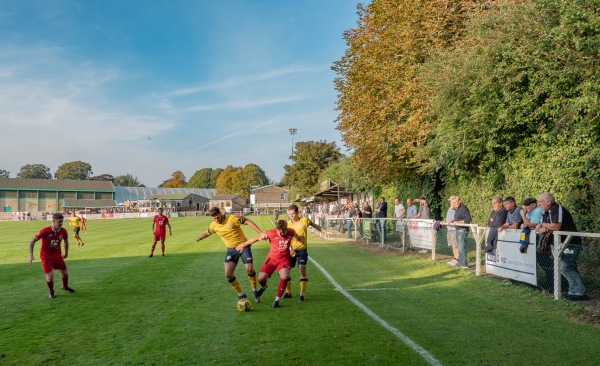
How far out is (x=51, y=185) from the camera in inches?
4272

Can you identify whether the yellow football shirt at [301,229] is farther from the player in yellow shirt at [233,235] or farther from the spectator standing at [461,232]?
the spectator standing at [461,232]

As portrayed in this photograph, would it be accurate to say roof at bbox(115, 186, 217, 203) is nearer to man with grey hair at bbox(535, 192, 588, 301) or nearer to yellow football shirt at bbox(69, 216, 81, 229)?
yellow football shirt at bbox(69, 216, 81, 229)

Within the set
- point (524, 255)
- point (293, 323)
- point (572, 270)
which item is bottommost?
point (293, 323)

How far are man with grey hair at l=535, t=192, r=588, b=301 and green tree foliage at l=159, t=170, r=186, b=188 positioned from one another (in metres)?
170

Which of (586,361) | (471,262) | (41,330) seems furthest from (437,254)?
(41,330)

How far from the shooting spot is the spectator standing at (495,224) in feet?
35.3

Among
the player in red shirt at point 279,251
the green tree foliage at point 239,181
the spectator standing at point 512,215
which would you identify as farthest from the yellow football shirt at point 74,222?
the green tree foliage at point 239,181

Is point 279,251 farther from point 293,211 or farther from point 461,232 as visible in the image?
point 461,232

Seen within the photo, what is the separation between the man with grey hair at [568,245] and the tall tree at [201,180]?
166874 mm

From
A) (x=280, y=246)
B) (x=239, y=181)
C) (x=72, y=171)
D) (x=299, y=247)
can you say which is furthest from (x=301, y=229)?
(x=72, y=171)

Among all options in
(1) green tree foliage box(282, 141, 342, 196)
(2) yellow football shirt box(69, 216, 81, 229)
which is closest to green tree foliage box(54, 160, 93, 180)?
(1) green tree foliage box(282, 141, 342, 196)

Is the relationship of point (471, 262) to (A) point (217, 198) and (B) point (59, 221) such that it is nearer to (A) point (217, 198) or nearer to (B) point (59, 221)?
(B) point (59, 221)

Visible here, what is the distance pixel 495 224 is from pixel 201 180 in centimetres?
16525

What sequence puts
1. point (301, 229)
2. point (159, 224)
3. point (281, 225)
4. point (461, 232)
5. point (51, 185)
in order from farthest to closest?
point (51, 185) → point (159, 224) → point (461, 232) → point (301, 229) → point (281, 225)
